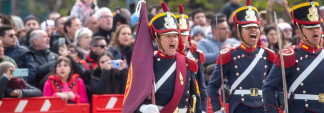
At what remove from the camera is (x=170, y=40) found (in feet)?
26.6

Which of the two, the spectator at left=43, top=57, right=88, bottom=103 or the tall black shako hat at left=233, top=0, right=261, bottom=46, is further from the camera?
the spectator at left=43, top=57, right=88, bottom=103

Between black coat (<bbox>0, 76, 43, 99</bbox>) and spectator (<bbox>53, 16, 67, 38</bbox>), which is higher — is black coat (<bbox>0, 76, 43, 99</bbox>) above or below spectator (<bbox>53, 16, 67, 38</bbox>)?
below

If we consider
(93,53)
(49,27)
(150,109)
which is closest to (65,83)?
(93,53)

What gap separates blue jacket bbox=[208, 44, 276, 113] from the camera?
929 cm

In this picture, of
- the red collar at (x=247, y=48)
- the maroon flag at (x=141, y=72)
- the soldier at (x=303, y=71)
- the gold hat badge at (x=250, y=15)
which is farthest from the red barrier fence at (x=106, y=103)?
the soldier at (x=303, y=71)

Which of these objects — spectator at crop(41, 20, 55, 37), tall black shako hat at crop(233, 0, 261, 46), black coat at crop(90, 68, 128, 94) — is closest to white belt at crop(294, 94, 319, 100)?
tall black shako hat at crop(233, 0, 261, 46)

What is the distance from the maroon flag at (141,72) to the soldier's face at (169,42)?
0.50 feet

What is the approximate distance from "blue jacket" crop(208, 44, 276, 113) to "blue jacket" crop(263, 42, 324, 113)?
0.98m

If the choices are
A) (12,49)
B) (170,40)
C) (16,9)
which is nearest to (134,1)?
(12,49)

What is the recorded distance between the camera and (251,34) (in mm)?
9398

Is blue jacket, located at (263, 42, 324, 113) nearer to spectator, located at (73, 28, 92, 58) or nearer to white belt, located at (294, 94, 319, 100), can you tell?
white belt, located at (294, 94, 319, 100)

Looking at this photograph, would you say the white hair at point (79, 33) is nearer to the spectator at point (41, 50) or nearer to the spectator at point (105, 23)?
the spectator at point (41, 50)

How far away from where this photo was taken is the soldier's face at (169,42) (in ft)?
26.7

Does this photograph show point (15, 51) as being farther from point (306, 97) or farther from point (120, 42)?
point (306, 97)
